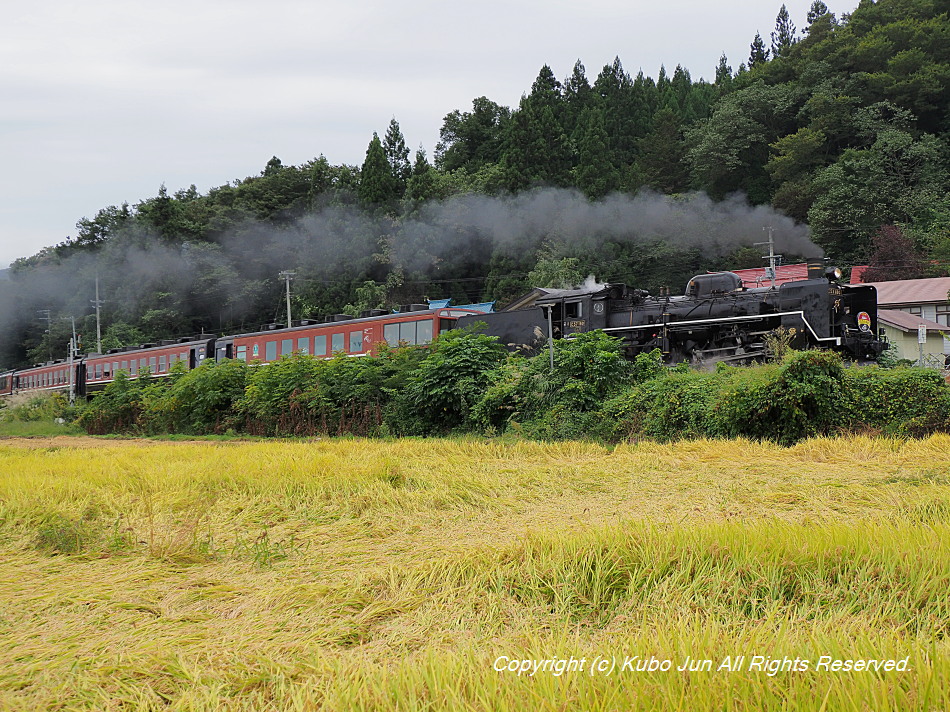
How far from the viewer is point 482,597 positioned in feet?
10.8

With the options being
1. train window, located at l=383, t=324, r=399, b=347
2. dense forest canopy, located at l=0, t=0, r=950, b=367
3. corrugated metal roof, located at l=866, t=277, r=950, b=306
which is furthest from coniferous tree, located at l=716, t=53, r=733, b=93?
train window, located at l=383, t=324, r=399, b=347

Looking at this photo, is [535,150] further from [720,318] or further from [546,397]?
[546,397]

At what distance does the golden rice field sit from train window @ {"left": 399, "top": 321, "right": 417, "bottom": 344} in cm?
1568

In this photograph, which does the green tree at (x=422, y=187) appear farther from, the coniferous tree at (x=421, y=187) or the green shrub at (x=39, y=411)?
the green shrub at (x=39, y=411)

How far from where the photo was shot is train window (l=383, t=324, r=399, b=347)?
22469 mm

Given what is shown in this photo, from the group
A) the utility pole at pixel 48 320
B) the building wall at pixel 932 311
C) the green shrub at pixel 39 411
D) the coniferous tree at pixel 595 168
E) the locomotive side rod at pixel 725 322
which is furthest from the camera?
the utility pole at pixel 48 320

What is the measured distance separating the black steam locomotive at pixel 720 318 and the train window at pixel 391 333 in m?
4.44

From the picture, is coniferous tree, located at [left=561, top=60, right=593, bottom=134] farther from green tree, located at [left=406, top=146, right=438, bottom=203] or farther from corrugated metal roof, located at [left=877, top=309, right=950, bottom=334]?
corrugated metal roof, located at [left=877, top=309, right=950, bottom=334]

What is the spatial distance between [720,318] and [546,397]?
17.4ft

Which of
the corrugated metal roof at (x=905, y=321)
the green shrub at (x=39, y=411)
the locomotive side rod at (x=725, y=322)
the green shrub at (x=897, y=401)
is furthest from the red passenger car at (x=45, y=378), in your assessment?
the corrugated metal roof at (x=905, y=321)

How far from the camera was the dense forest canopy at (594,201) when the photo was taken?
1533 inches

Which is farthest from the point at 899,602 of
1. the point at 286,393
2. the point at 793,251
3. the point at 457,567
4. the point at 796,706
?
the point at 793,251

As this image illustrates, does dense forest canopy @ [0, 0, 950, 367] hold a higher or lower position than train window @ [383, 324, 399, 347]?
higher

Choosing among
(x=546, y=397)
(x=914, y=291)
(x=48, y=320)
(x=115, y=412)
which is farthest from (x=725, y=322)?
(x=48, y=320)
